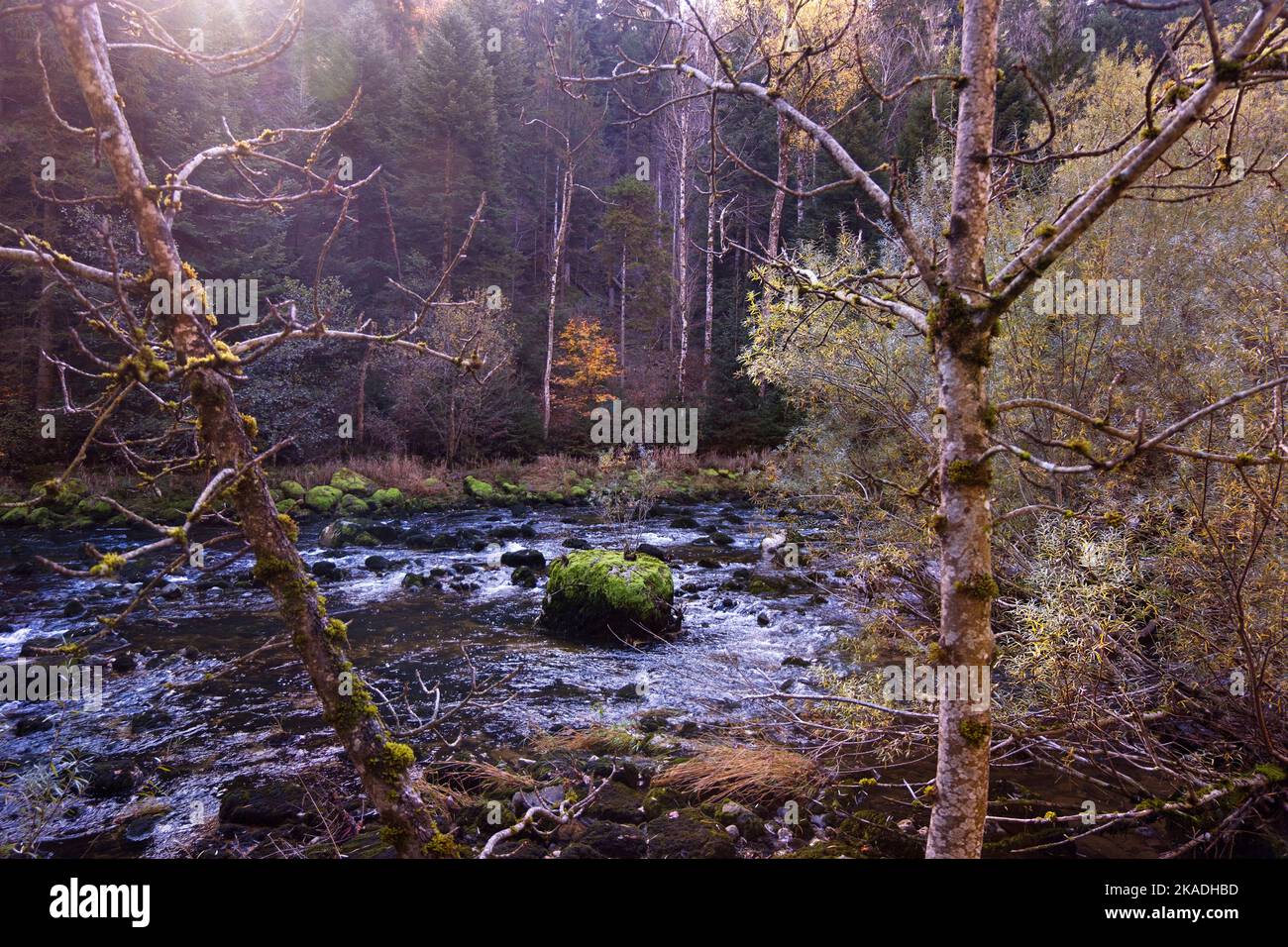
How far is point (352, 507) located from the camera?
20281mm

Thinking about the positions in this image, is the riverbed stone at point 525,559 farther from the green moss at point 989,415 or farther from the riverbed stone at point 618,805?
the green moss at point 989,415

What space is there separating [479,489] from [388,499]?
2883mm

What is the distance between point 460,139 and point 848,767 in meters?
32.5

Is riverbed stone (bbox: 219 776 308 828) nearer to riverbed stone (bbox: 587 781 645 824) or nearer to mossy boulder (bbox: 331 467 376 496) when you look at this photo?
riverbed stone (bbox: 587 781 645 824)

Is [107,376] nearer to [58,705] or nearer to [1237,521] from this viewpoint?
[1237,521]

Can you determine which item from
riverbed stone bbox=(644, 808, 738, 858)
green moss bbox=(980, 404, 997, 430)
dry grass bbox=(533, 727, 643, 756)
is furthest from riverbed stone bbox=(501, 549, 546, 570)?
→ green moss bbox=(980, 404, 997, 430)

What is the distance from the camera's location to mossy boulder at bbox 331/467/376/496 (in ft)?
70.4

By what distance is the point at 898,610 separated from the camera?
977 cm

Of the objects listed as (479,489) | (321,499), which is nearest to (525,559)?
(321,499)

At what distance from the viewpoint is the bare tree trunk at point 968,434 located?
262cm

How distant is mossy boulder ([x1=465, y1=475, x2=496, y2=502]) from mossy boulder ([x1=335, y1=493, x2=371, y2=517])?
346 cm

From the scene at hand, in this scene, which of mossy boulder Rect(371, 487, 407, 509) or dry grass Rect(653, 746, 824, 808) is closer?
dry grass Rect(653, 746, 824, 808)

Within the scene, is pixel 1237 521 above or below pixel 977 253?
→ below
